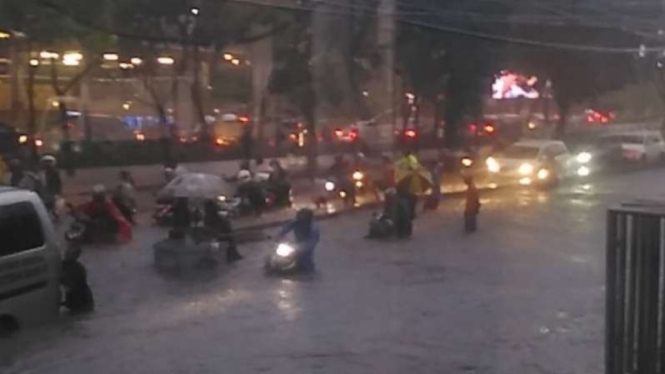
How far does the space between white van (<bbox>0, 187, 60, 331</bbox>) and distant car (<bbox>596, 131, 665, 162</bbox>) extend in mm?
39316

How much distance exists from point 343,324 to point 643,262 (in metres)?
6.86

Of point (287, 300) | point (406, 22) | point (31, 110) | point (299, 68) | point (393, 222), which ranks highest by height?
point (406, 22)

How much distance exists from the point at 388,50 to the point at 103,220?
23262 millimetres

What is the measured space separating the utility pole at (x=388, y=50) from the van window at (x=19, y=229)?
3248 cm

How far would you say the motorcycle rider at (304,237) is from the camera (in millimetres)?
22056

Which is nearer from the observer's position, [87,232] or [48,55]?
[87,232]

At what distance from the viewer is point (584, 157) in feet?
162

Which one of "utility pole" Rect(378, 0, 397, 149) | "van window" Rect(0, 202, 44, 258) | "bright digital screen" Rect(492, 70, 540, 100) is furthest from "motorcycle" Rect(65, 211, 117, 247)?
"bright digital screen" Rect(492, 70, 540, 100)

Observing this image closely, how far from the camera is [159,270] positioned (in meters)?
23.0

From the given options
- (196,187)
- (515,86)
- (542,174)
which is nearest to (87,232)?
(196,187)

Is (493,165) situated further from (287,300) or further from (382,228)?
(287,300)

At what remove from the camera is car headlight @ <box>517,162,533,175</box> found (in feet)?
141

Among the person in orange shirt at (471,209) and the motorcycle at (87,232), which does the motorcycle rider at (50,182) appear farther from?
the person in orange shirt at (471,209)

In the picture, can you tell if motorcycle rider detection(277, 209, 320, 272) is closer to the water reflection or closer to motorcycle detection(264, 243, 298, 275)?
motorcycle detection(264, 243, 298, 275)
